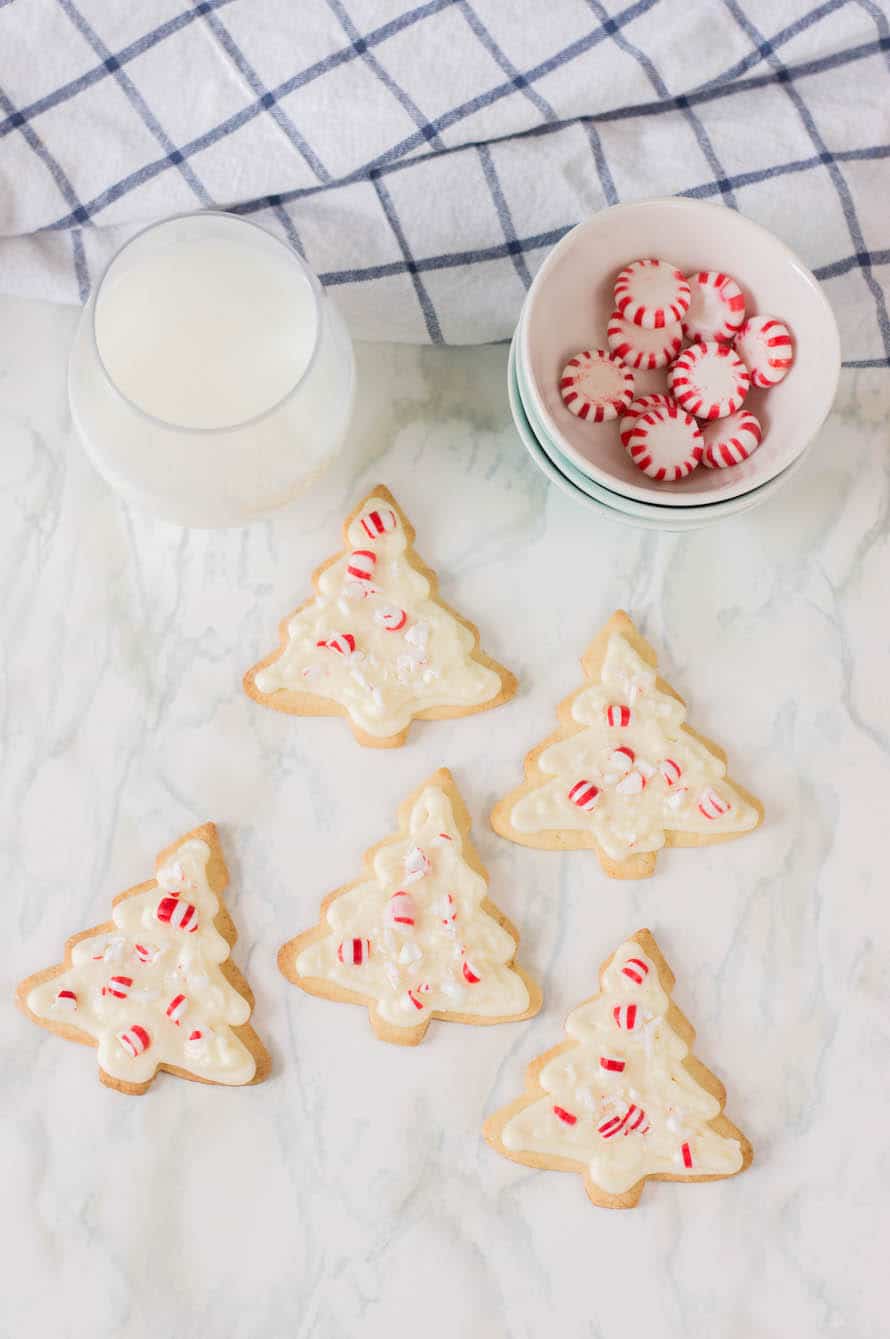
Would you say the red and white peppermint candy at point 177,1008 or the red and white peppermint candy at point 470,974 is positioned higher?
the red and white peppermint candy at point 470,974

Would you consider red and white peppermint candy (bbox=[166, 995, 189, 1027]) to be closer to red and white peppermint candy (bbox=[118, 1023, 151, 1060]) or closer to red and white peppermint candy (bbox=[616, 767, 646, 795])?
red and white peppermint candy (bbox=[118, 1023, 151, 1060])

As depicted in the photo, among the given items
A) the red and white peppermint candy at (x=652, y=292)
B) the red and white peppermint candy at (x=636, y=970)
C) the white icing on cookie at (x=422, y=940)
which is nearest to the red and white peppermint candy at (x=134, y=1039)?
the white icing on cookie at (x=422, y=940)

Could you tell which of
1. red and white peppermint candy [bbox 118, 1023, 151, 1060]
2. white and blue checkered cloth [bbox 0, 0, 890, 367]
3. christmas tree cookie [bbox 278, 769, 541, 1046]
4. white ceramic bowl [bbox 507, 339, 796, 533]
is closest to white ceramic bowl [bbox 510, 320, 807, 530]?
white ceramic bowl [bbox 507, 339, 796, 533]

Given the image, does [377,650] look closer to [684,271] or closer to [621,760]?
[621,760]

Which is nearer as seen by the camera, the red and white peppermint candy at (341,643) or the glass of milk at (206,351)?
the glass of milk at (206,351)

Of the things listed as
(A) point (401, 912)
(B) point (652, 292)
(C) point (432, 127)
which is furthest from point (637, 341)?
(A) point (401, 912)

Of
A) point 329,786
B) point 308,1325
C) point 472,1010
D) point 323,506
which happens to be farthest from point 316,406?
point 308,1325

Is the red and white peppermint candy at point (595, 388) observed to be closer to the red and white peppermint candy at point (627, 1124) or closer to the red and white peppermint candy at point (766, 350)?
the red and white peppermint candy at point (766, 350)
